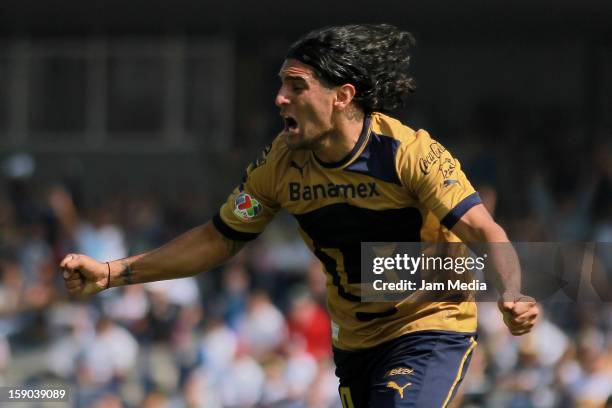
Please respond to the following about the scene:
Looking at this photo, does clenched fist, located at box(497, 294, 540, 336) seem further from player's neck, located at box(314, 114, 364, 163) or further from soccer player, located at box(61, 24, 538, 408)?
player's neck, located at box(314, 114, 364, 163)

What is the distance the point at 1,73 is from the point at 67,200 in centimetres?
508

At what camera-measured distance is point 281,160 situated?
16.7ft

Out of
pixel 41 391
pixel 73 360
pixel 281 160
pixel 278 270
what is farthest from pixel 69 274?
pixel 278 270

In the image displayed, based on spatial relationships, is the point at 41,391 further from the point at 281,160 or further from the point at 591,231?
the point at 591,231

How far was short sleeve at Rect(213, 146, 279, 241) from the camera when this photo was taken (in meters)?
5.15

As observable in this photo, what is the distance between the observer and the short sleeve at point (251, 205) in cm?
515

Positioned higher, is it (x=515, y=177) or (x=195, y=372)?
(x=515, y=177)

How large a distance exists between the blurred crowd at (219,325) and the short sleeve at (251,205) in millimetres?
3813

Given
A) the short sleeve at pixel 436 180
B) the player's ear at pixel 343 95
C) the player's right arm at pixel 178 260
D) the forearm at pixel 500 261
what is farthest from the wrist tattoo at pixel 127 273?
the forearm at pixel 500 261

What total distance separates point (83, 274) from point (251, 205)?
83 cm

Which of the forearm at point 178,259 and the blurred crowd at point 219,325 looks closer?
the forearm at point 178,259

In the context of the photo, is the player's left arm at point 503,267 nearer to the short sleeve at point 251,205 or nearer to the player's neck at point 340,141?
the player's neck at point 340,141

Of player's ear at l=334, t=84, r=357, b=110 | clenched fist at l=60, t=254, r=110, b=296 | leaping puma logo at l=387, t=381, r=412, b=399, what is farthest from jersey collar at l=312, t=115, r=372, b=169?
clenched fist at l=60, t=254, r=110, b=296

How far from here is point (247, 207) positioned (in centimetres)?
523
